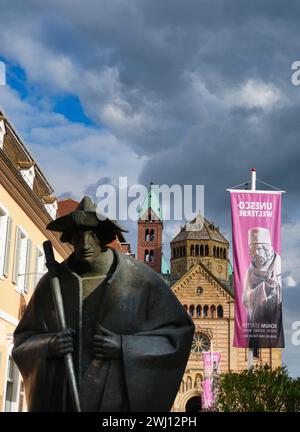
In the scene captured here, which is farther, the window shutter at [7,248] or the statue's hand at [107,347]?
the window shutter at [7,248]

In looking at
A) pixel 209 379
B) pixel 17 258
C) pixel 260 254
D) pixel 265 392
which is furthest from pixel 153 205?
pixel 260 254

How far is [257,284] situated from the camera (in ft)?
55.5

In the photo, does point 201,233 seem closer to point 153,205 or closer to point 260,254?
point 153,205

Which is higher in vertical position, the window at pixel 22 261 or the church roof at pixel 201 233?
the church roof at pixel 201 233

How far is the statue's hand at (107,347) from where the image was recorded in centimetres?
337

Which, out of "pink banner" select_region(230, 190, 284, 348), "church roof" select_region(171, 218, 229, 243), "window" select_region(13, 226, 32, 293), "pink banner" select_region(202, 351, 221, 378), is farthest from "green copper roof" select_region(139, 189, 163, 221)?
"pink banner" select_region(230, 190, 284, 348)

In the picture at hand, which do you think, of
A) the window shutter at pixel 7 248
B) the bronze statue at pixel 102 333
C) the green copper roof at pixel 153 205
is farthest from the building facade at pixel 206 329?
the bronze statue at pixel 102 333

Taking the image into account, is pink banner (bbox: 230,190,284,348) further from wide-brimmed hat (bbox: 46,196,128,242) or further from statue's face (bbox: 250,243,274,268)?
wide-brimmed hat (bbox: 46,196,128,242)

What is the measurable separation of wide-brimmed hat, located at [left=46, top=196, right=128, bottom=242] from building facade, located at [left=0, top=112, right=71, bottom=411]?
1523 centimetres

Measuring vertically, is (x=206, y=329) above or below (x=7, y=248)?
above

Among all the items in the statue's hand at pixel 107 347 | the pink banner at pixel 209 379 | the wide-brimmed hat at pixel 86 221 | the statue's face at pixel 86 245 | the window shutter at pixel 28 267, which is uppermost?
the window shutter at pixel 28 267

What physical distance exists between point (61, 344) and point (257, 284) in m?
14.0

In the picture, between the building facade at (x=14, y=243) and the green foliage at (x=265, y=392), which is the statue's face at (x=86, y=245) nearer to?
the building facade at (x=14, y=243)

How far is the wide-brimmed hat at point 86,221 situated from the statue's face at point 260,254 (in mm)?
13670
